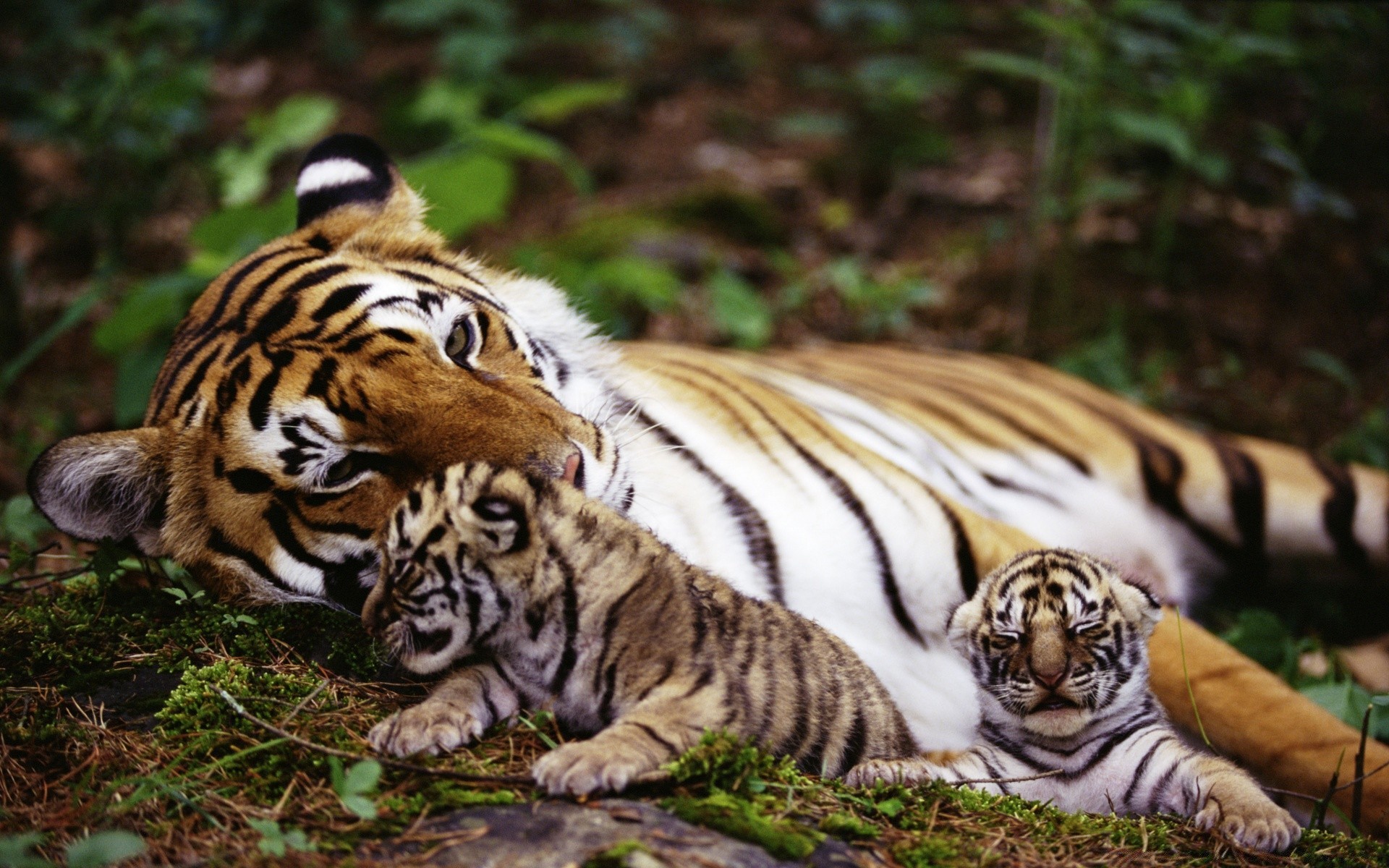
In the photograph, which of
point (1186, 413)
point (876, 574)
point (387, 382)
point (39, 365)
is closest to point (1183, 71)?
point (1186, 413)

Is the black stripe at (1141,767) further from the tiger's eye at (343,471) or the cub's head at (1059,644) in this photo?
the tiger's eye at (343,471)

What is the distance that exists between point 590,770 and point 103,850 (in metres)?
0.71

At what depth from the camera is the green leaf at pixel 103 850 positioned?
5.24ft

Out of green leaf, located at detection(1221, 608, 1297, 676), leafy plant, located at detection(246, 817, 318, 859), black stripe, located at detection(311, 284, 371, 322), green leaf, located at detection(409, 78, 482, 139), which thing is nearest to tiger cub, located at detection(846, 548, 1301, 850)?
leafy plant, located at detection(246, 817, 318, 859)

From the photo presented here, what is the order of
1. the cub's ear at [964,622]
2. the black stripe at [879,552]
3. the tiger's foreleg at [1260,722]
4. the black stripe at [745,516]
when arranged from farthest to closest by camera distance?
the black stripe at [879,552] → the black stripe at [745,516] → the tiger's foreleg at [1260,722] → the cub's ear at [964,622]

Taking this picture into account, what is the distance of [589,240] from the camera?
6.41 m

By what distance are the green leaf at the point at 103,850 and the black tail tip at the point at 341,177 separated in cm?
177

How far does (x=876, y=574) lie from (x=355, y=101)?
7818mm

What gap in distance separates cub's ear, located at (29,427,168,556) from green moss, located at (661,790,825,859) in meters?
1.41

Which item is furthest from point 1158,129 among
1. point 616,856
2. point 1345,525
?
point 616,856

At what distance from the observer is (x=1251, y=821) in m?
2.01

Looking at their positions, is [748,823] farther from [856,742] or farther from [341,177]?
[341,177]

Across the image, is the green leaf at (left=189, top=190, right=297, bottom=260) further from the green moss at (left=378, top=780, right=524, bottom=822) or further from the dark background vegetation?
the green moss at (left=378, top=780, right=524, bottom=822)

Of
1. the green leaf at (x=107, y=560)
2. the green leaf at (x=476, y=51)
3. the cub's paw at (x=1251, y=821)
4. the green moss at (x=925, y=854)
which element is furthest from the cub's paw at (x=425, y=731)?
the green leaf at (x=476, y=51)
